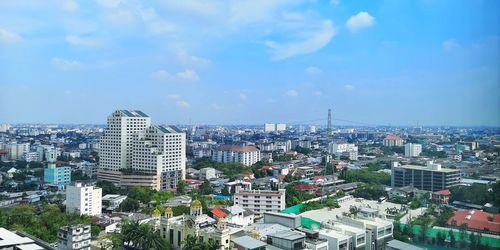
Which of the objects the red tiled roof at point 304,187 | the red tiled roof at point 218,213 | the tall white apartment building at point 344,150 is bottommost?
the red tiled roof at point 304,187

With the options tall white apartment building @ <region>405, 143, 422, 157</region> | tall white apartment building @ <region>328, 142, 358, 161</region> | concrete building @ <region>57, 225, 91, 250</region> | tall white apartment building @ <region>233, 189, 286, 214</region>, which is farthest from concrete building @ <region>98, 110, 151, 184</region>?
tall white apartment building @ <region>328, 142, 358, 161</region>

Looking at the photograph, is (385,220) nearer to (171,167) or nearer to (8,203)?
(171,167)

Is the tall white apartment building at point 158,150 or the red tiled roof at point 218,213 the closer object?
the red tiled roof at point 218,213

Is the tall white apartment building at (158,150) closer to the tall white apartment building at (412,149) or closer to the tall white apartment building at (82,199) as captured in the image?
the tall white apartment building at (82,199)

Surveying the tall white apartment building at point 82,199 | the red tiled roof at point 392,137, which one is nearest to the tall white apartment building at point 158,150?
the tall white apartment building at point 82,199

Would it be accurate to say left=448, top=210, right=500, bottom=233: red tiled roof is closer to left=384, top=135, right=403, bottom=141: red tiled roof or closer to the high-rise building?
the high-rise building
